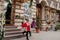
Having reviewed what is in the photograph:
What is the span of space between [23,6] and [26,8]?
54 centimetres

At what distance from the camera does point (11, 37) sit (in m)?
15.0

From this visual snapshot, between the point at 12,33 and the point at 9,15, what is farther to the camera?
the point at 9,15

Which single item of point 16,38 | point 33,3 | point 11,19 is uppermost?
Answer: point 33,3

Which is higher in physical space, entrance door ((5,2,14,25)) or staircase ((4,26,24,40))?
entrance door ((5,2,14,25))

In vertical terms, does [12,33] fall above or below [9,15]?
below

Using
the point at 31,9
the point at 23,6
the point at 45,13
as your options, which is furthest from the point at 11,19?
the point at 45,13

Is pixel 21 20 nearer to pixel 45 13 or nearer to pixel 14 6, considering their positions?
pixel 14 6

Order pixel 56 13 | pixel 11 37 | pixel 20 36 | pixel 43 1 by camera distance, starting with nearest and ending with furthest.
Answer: pixel 11 37
pixel 20 36
pixel 43 1
pixel 56 13

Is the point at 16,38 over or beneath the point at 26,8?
beneath

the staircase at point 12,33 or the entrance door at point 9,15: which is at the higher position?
the entrance door at point 9,15

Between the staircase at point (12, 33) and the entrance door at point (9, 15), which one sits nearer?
the staircase at point (12, 33)

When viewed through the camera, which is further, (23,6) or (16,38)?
(23,6)

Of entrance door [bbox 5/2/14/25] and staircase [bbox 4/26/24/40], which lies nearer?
staircase [bbox 4/26/24/40]

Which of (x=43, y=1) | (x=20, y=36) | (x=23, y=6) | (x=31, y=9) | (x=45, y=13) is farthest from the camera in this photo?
(x=45, y=13)
